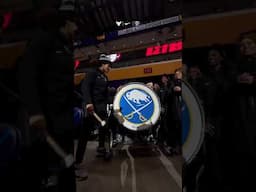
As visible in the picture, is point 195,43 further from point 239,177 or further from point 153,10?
point 239,177

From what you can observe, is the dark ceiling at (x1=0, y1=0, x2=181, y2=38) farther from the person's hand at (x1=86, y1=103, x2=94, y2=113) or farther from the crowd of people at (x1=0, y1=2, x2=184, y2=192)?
the person's hand at (x1=86, y1=103, x2=94, y2=113)

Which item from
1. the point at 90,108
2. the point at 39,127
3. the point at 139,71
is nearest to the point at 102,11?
the point at 139,71

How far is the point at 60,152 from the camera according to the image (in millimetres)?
1207

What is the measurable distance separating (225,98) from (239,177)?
12.2 inches

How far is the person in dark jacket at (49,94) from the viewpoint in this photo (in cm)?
117

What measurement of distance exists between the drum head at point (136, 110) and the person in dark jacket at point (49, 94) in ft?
0.64

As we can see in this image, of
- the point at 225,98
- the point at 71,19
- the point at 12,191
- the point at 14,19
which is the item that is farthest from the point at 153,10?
the point at 12,191

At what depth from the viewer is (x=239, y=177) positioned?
121 centimetres

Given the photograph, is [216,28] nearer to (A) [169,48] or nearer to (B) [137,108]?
(A) [169,48]

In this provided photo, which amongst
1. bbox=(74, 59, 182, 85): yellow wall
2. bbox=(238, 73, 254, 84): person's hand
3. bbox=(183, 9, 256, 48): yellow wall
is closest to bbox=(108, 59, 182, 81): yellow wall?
bbox=(74, 59, 182, 85): yellow wall

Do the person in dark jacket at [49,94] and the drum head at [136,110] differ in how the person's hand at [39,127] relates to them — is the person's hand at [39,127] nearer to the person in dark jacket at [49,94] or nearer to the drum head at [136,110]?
the person in dark jacket at [49,94]

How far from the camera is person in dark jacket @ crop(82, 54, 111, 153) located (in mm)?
1210

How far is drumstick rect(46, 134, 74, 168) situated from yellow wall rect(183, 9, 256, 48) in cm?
63

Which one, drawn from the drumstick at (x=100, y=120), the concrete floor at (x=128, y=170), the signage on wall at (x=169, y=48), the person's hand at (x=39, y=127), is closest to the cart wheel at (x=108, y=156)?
the concrete floor at (x=128, y=170)
